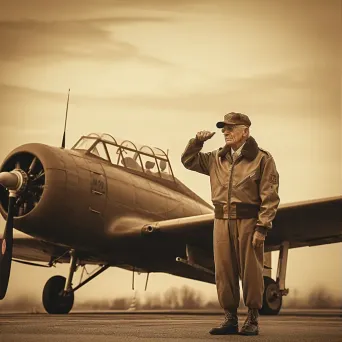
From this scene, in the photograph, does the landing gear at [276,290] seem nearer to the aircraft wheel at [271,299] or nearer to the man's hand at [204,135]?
the aircraft wheel at [271,299]

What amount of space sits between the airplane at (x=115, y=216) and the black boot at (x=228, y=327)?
2.91m

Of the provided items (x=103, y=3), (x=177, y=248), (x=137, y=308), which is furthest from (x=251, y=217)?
(x=137, y=308)

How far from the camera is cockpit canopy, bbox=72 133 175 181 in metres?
7.83

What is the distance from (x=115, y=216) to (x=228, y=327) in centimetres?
431

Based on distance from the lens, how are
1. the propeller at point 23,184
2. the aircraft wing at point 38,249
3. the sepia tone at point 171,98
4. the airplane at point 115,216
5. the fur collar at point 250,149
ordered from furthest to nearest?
1. the aircraft wing at point 38,249
2. the sepia tone at point 171,98
3. the airplane at point 115,216
4. the propeller at point 23,184
5. the fur collar at point 250,149

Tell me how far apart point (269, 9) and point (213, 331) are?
18.5 feet

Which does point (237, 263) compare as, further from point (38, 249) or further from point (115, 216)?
point (38, 249)

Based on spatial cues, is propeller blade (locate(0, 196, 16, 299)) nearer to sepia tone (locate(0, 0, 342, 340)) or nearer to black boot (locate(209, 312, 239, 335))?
sepia tone (locate(0, 0, 342, 340))

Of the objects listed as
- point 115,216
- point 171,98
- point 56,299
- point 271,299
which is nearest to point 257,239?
point 115,216

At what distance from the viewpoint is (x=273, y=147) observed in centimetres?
964

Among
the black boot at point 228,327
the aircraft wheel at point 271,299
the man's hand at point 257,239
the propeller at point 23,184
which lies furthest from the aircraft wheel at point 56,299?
the man's hand at point 257,239

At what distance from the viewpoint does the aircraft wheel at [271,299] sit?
768 cm

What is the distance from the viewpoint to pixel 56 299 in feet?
26.9

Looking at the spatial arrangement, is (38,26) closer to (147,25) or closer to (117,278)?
(147,25)
